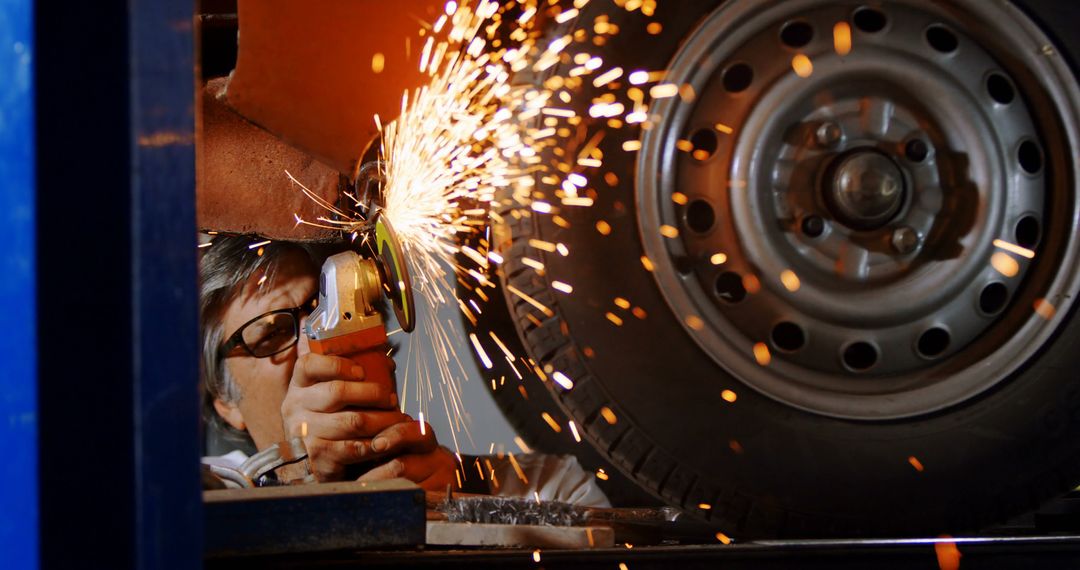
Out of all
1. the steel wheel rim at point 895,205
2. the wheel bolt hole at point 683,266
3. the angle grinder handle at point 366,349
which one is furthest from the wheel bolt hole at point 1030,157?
the angle grinder handle at point 366,349

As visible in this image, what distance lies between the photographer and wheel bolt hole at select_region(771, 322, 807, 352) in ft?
5.32

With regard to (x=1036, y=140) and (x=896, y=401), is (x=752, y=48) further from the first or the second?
(x=896, y=401)

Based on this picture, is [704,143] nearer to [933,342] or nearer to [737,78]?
[737,78]

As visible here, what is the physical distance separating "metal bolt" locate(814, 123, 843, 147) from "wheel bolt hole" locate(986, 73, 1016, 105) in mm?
262

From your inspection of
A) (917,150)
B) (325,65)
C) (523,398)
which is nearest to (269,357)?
(523,398)

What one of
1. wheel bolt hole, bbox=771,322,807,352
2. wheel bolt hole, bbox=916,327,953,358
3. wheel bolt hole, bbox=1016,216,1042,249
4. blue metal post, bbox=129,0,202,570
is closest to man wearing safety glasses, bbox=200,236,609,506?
wheel bolt hole, bbox=771,322,807,352

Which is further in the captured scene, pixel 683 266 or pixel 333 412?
pixel 333 412

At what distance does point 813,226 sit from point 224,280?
1693 mm

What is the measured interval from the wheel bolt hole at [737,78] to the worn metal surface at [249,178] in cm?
85

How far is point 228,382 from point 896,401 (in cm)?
187

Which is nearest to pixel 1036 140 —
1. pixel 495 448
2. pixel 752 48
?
pixel 752 48

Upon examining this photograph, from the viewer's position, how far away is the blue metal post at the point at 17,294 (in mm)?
834

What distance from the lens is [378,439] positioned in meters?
2.15

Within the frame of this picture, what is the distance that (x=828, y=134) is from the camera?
1.63m
